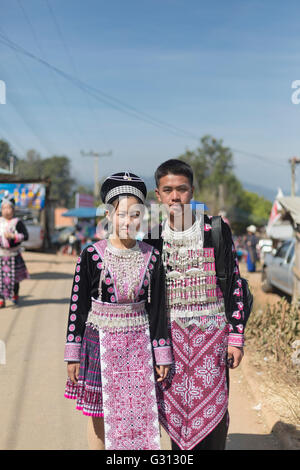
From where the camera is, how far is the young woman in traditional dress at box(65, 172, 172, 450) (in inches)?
99.2

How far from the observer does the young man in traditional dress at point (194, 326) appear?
2607 millimetres

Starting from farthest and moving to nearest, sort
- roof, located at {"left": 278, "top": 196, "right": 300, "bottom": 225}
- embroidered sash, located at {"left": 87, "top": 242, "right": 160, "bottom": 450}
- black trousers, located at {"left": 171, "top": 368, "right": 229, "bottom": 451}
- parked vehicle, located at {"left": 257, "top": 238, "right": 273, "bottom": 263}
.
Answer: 1. parked vehicle, located at {"left": 257, "top": 238, "right": 273, "bottom": 263}
2. roof, located at {"left": 278, "top": 196, "right": 300, "bottom": 225}
3. black trousers, located at {"left": 171, "top": 368, "right": 229, "bottom": 451}
4. embroidered sash, located at {"left": 87, "top": 242, "right": 160, "bottom": 450}

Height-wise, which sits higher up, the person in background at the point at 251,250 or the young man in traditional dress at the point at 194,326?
the young man in traditional dress at the point at 194,326

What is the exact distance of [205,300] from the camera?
8.60ft

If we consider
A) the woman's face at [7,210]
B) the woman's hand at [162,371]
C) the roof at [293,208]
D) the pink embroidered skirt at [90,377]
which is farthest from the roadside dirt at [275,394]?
the woman's face at [7,210]

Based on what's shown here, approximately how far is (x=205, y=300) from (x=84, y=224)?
22.8 meters

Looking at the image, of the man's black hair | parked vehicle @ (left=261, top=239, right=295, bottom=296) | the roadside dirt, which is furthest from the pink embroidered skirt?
parked vehicle @ (left=261, top=239, right=295, bottom=296)

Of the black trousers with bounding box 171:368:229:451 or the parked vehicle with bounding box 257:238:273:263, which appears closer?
the black trousers with bounding box 171:368:229:451

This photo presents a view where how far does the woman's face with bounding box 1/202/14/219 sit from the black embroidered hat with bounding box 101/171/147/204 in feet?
18.2

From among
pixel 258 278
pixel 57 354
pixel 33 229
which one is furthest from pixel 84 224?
pixel 57 354

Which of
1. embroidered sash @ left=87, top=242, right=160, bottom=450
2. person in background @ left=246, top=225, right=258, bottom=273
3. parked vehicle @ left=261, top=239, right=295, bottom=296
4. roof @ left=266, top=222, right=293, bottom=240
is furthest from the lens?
roof @ left=266, top=222, right=293, bottom=240

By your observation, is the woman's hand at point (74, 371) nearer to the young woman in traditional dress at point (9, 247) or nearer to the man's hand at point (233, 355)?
the man's hand at point (233, 355)

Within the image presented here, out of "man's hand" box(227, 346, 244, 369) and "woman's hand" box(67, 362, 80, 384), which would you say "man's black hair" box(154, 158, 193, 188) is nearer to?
"man's hand" box(227, 346, 244, 369)

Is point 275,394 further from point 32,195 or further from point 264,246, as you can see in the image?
point 32,195
